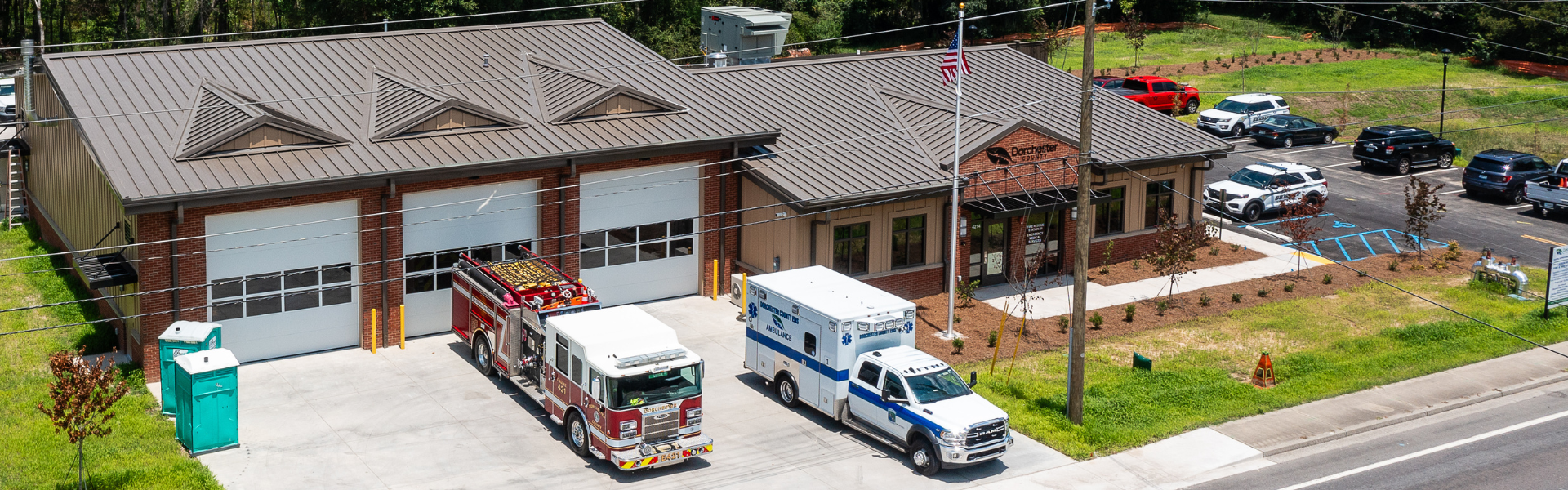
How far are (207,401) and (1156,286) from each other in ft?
79.6

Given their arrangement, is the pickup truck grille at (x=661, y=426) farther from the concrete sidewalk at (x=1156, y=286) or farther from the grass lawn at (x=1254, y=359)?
the concrete sidewalk at (x=1156, y=286)

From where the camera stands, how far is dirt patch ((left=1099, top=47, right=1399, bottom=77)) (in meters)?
69.3

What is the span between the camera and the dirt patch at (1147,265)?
38.2 meters

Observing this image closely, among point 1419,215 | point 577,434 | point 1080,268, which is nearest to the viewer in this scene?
point 577,434

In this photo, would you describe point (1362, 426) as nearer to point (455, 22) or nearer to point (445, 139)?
point (445, 139)

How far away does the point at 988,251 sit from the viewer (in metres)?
36.9

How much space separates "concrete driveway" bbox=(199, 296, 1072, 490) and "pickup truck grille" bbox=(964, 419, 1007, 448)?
76cm

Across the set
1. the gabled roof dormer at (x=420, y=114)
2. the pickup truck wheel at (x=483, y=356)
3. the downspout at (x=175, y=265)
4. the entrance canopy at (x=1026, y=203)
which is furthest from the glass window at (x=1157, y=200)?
the downspout at (x=175, y=265)

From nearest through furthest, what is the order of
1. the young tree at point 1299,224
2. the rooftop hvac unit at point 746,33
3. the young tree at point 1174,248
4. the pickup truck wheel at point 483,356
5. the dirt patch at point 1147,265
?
the pickup truck wheel at point 483,356, the young tree at point 1174,248, the dirt patch at point 1147,265, the young tree at point 1299,224, the rooftop hvac unit at point 746,33

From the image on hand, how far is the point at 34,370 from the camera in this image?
28000 millimetres

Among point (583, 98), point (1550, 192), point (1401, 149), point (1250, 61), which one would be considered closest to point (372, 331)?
point (583, 98)

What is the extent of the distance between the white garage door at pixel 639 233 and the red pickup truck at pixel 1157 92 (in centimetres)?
2887

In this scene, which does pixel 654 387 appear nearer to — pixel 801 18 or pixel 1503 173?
pixel 1503 173

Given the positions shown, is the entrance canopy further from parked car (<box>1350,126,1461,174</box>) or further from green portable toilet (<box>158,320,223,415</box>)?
parked car (<box>1350,126,1461,174</box>)
